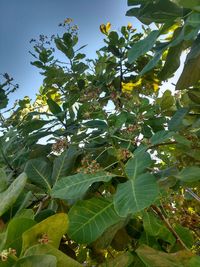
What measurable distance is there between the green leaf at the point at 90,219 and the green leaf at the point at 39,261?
231mm

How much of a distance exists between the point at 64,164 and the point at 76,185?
9.2 inches

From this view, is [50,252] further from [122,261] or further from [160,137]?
[160,137]

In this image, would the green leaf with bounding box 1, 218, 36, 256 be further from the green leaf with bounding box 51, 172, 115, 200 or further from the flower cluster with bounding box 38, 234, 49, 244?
the green leaf with bounding box 51, 172, 115, 200

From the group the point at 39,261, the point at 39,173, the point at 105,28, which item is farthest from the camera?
the point at 105,28

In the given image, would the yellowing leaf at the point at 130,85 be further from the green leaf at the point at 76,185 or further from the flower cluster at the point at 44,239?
the flower cluster at the point at 44,239

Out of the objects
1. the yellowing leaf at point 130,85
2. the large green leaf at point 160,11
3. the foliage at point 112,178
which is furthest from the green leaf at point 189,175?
the yellowing leaf at point 130,85

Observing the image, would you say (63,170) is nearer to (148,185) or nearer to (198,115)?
(148,185)

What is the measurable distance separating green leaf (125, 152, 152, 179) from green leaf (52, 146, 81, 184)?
255mm

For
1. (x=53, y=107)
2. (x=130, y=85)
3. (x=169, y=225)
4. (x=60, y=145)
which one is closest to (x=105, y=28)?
(x=130, y=85)

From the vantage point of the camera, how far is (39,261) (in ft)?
2.13

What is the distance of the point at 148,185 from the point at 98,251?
0.37 m

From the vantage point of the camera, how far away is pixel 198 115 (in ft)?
4.81

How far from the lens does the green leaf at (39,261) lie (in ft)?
2.11

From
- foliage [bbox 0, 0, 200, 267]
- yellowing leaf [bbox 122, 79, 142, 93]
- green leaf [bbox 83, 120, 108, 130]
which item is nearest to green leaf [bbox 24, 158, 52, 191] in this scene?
foliage [bbox 0, 0, 200, 267]
